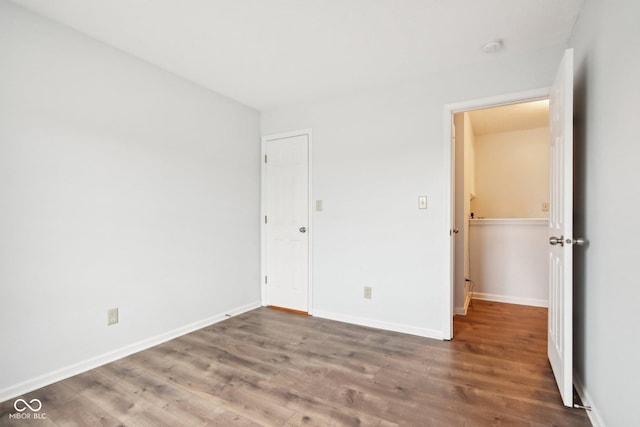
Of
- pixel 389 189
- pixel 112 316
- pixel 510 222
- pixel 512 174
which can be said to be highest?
pixel 512 174

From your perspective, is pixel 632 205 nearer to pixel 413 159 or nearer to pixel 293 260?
pixel 413 159

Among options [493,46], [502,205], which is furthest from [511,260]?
[493,46]

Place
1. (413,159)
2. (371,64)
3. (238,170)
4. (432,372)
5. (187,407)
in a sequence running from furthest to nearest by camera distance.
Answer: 1. (238,170)
2. (413,159)
3. (371,64)
4. (432,372)
5. (187,407)

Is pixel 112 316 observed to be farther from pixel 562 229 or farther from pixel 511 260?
pixel 511 260

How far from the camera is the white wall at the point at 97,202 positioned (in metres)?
1.88

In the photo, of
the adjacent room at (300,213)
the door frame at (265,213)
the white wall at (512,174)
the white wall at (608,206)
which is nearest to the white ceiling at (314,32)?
the adjacent room at (300,213)

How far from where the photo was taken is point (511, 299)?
385 centimetres

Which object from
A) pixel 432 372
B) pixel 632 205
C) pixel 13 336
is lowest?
pixel 432 372

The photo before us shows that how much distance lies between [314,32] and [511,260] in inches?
136

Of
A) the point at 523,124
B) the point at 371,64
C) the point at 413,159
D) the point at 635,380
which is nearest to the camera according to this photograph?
the point at 635,380

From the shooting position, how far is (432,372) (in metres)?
2.13

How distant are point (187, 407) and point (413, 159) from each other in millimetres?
2481

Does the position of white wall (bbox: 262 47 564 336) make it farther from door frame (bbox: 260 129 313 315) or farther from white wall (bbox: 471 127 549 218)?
white wall (bbox: 471 127 549 218)

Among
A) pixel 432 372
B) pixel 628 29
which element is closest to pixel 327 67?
pixel 628 29
